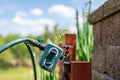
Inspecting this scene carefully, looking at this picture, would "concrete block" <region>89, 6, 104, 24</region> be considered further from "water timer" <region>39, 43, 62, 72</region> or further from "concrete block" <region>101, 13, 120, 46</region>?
"water timer" <region>39, 43, 62, 72</region>

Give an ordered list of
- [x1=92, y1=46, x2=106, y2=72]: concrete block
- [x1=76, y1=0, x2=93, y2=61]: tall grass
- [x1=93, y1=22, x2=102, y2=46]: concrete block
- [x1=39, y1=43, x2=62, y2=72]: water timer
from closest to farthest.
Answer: [x1=39, y1=43, x2=62, y2=72]: water timer → [x1=92, y1=46, x2=106, y2=72]: concrete block → [x1=93, y1=22, x2=102, y2=46]: concrete block → [x1=76, y1=0, x2=93, y2=61]: tall grass

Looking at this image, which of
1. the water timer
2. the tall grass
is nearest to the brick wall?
the water timer

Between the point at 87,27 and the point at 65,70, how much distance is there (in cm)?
100

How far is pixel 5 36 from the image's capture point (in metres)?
41.6

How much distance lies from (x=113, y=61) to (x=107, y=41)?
6.8 inches

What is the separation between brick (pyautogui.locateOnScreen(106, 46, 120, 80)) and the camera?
171 centimetres

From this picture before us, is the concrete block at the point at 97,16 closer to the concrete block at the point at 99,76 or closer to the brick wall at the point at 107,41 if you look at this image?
the brick wall at the point at 107,41

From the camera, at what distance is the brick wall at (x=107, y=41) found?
1729 millimetres

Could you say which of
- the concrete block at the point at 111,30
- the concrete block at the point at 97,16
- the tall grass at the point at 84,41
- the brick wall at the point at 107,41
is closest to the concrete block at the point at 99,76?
the brick wall at the point at 107,41

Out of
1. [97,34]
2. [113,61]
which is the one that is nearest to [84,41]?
[97,34]

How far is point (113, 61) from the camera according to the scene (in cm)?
179

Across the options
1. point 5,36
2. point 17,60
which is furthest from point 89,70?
point 5,36

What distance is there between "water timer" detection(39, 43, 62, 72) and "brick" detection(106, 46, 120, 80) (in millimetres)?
234

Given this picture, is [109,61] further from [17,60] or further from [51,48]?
[17,60]
